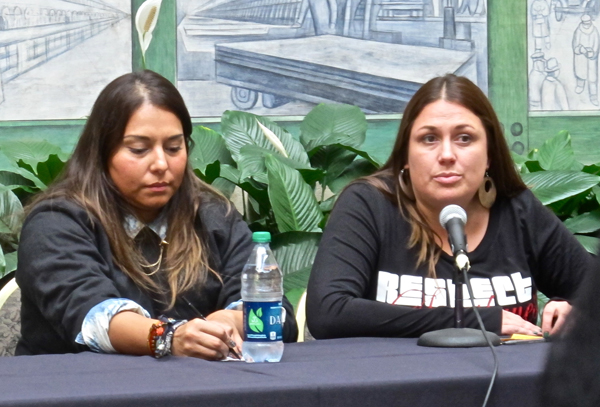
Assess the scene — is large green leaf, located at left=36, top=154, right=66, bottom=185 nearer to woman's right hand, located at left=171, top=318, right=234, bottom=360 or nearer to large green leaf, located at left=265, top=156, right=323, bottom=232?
large green leaf, located at left=265, top=156, right=323, bottom=232

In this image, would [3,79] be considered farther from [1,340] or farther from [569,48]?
[569,48]

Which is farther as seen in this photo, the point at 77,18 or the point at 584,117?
the point at 584,117

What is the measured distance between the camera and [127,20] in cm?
380

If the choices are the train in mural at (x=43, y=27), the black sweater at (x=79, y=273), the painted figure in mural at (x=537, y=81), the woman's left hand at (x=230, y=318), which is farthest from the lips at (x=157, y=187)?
the painted figure in mural at (x=537, y=81)

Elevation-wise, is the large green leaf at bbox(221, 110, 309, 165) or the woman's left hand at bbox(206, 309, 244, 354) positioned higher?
the large green leaf at bbox(221, 110, 309, 165)

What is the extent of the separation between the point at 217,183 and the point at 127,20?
94 cm

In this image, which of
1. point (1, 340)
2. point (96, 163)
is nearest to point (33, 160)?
point (1, 340)

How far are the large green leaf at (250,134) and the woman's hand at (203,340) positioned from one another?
6.25 ft

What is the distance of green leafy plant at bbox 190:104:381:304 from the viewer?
305cm

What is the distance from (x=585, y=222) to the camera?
3.45m

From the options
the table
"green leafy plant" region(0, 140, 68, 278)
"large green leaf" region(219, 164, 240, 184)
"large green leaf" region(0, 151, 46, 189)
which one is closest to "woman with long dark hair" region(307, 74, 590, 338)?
the table

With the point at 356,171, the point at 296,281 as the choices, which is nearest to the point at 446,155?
the point at 296,281

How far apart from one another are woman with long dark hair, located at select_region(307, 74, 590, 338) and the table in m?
0.60

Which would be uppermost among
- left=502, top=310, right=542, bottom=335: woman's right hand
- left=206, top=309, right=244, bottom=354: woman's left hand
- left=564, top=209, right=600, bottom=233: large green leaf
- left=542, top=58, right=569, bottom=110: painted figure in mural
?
left=542, top=58, right=569, bottom=110: painted figure in mural
